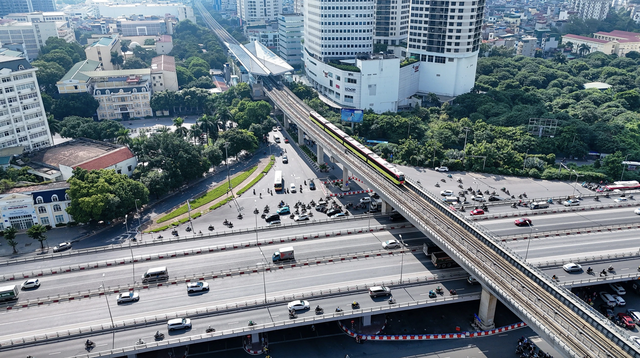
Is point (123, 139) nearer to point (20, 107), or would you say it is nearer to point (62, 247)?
point (20, 107)

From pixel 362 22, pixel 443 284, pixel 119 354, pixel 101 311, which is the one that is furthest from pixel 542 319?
pixel 362 22

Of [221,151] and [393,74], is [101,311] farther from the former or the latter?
[393,74]

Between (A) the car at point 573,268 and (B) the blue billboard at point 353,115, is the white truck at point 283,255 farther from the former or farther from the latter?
(B) the blue billboard at point 353,115

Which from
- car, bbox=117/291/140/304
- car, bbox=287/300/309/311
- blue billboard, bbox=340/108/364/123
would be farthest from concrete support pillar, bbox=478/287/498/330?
blue billboard, bbox=340/108/364/123

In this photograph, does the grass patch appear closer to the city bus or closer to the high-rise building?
the city bus

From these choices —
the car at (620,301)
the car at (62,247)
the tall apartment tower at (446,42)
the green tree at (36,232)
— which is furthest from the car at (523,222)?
the tall apartment tower at (446,42)

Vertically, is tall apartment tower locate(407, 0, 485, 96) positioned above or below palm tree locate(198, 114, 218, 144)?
above

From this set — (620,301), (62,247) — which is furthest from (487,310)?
(62,247)
